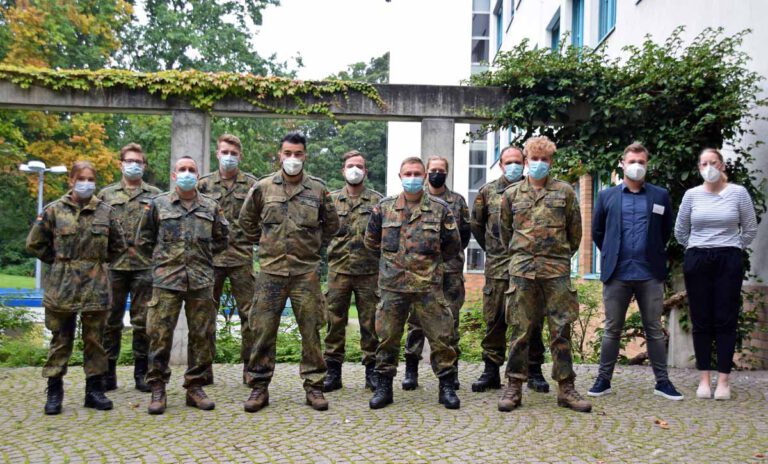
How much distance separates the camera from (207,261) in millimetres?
6457

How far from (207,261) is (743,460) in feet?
14.1

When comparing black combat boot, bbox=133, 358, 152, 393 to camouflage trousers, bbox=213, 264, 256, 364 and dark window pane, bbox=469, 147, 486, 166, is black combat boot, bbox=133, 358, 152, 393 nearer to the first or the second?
camouflage trousers, bbox=213, 264, 256, 364

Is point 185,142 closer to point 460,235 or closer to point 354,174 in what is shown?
point 354,174

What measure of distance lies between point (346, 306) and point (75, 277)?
2.38 m

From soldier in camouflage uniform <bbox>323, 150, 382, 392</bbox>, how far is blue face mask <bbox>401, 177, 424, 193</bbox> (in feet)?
2.59

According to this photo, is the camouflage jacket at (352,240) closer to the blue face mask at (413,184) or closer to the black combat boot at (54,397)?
the blue face mask at (413,184)

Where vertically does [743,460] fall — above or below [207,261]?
below

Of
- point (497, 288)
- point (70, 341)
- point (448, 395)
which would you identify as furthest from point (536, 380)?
point (70, 341)

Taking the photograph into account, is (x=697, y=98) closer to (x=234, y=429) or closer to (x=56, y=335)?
(x=234, y=429)

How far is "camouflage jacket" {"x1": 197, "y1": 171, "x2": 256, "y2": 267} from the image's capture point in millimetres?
7219

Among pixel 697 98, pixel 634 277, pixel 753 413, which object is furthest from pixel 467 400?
pixel 697 98

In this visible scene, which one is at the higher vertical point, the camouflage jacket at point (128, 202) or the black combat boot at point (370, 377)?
the camouflage jacket at point (128, 202)

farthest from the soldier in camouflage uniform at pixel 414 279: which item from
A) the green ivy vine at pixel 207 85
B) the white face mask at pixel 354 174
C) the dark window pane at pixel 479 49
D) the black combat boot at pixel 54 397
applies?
the dark window pane at pixel 479 49

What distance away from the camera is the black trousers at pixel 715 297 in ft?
21.9
